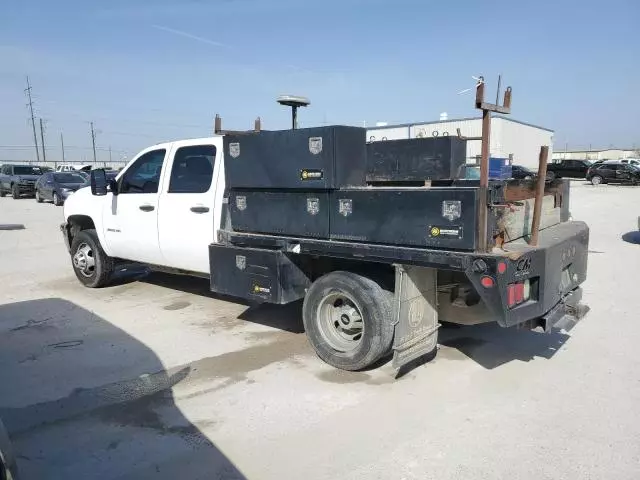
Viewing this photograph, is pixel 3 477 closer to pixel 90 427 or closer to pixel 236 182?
pixel 90 427

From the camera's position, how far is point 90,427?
376 cm

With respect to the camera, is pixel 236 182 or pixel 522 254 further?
pixel 236 182

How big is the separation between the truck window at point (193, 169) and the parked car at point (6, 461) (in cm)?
375

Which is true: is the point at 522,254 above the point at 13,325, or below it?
above

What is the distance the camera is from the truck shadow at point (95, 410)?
3271mm

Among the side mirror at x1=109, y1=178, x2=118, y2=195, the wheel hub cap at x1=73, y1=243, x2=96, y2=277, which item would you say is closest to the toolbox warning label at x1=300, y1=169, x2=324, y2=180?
the side mirror at x1=109, y1=178, x2=118, y2=195

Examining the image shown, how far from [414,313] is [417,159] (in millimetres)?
1903

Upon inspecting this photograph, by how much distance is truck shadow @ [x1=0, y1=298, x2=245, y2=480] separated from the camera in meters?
3.27

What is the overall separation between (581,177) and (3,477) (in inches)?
1782

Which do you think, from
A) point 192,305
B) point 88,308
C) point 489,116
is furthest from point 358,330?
point 88,308

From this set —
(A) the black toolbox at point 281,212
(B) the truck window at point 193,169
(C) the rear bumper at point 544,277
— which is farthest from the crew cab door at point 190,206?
(C) the rear bumper at point 544,277

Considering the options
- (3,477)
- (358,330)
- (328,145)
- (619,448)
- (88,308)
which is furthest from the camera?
(88,308)

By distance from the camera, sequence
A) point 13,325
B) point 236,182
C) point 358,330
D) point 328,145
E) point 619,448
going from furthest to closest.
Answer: point 13,325, point 236,182, point 358,330, point 328,145, point 619,448

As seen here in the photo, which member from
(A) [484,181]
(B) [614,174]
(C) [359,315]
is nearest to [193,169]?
(C) [359,315]
